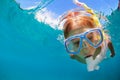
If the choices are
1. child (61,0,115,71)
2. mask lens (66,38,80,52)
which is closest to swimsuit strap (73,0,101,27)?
child (61,0,115,71)

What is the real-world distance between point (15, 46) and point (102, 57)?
398 millimetres

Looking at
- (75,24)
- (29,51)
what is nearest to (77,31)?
(75,24)

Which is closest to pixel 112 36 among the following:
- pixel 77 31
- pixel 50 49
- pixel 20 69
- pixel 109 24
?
pixel 109 24

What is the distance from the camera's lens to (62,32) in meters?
1.70

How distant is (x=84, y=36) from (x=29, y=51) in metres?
0.25

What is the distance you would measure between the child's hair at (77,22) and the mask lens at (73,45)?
1.3 inches

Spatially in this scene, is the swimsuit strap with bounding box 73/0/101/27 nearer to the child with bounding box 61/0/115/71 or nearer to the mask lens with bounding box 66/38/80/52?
the child with bounding box 61/0/115/71

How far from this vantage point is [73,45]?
172 cm

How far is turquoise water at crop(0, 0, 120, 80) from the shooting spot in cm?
168

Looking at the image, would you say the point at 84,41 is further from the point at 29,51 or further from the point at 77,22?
the point at 29,51

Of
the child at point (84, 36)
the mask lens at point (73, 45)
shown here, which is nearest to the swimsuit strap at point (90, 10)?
the child at point (84, 36)

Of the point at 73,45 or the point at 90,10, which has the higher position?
the point at 90,10

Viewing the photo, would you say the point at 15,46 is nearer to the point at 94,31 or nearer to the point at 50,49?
the point at 50,49

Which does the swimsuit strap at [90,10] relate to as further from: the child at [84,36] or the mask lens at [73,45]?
the mask lens at [73,45]
